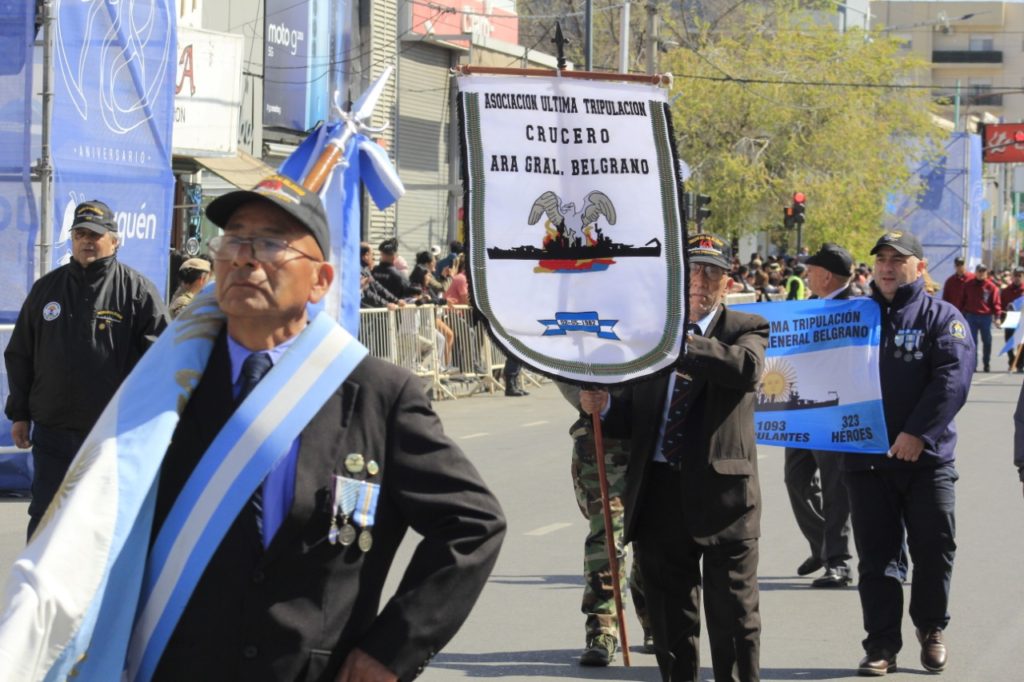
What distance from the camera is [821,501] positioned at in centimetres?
985

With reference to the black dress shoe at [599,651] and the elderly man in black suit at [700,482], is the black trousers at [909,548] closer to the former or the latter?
the black dress shoe at [599,651]

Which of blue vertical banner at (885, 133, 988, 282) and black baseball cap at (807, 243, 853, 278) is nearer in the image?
black baseball cap at (807, 243, 853, 278)

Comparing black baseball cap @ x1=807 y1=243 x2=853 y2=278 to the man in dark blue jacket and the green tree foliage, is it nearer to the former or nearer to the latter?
the man in dark blue jacket

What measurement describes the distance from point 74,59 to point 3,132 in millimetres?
840

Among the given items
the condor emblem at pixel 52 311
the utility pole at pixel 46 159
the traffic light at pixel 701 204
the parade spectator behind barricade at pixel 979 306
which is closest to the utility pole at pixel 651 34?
the traffic light at pixel 701 204

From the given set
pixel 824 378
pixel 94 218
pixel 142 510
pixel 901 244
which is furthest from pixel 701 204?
pixel 142 510

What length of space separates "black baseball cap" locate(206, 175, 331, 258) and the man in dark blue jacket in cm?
457

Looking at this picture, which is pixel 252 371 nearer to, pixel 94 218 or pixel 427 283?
pixel 94 218

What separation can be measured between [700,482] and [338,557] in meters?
3.22

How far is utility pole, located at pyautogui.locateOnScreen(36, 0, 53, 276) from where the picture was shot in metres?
12.6

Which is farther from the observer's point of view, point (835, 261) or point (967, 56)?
point (967, 56)

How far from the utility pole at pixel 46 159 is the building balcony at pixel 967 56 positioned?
128618 mm

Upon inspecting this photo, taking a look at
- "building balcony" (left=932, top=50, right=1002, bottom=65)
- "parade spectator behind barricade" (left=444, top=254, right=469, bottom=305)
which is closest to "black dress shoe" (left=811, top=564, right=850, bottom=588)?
"parade spectator behind barricade" (left=444, top=254, right=469, bottom=305)

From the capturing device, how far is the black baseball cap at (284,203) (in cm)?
325
